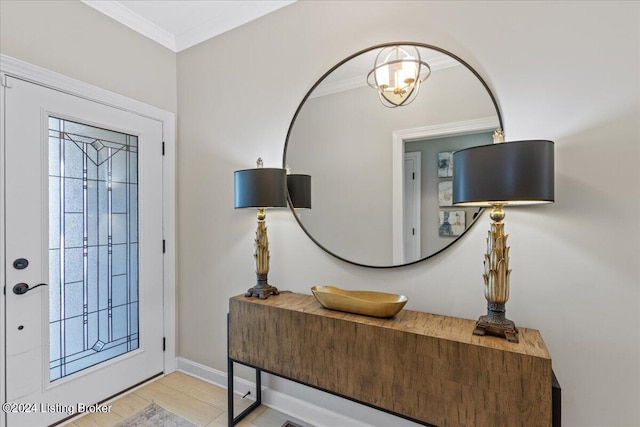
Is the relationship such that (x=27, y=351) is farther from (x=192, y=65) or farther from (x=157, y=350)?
(x=192, y=65)

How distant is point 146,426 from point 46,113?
2015 mm

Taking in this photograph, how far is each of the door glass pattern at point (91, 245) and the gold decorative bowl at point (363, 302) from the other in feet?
5.19

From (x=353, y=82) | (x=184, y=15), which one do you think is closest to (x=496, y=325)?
(x=353, y=82)

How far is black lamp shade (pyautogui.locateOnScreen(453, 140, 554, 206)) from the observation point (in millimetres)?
1120

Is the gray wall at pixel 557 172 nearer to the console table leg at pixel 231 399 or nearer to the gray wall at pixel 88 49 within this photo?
the console table leg at pixel 231 399

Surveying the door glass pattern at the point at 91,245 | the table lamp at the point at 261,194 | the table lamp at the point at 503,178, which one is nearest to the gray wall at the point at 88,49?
the door glass pattern at the point at 91,245

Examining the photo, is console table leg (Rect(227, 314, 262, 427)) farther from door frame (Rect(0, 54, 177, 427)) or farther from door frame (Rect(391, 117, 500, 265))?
door frame (Rect(391, 117, 500, 265))

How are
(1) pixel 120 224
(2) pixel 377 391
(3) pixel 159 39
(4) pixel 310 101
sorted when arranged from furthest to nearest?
1. (3) pixel 159 39
2. (1) pixel 120 224
3. (4) pixel 310 101
4. (2) pixel 377 391

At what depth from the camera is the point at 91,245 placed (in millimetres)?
2111

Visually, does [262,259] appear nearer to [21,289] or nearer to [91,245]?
[91,245]

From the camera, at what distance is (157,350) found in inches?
99.0

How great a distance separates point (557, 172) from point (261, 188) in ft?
4.87

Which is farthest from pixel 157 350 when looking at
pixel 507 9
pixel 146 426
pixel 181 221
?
pixel 507 9

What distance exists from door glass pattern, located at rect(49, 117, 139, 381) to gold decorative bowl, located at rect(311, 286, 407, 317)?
158 centimetres
